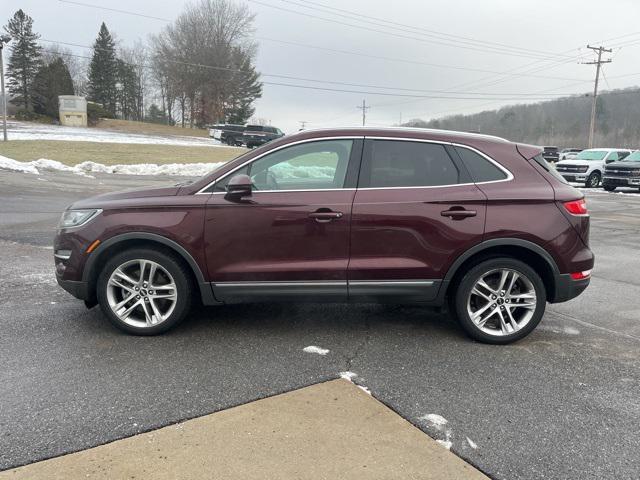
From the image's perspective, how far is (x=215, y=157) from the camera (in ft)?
104

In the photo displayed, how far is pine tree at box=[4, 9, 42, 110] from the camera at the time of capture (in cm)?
6844

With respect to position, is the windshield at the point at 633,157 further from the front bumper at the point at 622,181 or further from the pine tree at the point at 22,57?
the pine tree at the point at 22,57

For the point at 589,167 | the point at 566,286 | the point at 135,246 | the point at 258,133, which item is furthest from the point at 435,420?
the point at 258,133

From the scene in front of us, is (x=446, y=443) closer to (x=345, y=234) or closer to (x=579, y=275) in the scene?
(x=345, y=234)

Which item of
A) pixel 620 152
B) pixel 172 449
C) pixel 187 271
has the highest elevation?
pixel 620 152

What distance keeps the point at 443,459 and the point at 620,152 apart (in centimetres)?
2863

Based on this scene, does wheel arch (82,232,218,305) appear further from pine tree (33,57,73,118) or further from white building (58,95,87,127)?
pine tree (33,57,73,118)

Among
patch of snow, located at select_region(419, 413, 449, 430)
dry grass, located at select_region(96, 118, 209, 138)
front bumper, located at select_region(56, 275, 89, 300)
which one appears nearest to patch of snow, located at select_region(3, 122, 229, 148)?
dry grass, located at select_region(96, 118, 209, 138)

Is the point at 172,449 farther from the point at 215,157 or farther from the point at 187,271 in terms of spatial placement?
the point at 215,157

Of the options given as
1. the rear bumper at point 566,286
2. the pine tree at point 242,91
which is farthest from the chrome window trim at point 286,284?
the pine tree at point 242,91

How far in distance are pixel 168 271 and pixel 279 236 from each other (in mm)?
952

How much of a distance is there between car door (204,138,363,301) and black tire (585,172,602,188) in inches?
998

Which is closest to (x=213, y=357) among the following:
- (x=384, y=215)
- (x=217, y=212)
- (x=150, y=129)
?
(x=217, y=212)

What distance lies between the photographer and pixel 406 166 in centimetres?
423
